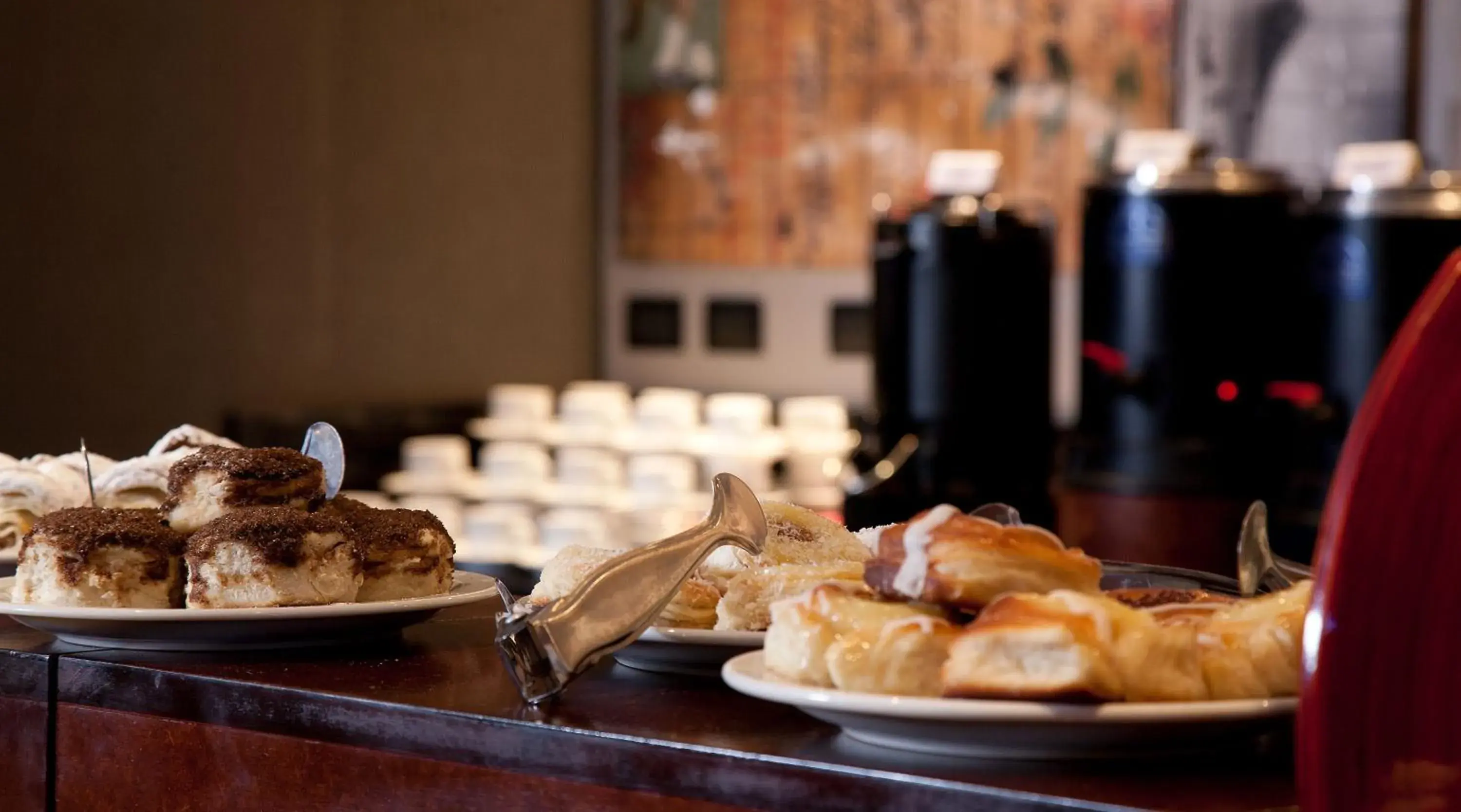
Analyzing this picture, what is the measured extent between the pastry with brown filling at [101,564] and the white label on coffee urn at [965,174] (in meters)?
2.63

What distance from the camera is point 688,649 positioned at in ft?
3.65

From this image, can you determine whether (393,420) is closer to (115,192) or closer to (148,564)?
(115,192)

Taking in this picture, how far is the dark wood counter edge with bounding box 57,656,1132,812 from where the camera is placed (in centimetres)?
84

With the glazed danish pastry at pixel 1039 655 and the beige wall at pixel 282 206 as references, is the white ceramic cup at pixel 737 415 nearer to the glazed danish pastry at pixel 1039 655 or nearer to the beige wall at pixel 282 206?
the beige wall at pixel 282 206

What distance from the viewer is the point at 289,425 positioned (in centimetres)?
448

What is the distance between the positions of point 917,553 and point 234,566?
1.83 ft

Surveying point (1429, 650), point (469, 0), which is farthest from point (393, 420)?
point (1429, 650)

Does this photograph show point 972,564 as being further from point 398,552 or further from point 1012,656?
point 398,552

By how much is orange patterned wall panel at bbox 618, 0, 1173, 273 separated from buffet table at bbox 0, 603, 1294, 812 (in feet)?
11.9

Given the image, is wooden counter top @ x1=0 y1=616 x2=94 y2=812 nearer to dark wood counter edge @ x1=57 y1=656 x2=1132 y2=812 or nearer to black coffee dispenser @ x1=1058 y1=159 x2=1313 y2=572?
dark wood counter edge @ x1=57 y1=656 x2=1132 y2=812

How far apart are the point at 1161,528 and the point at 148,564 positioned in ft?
8.10

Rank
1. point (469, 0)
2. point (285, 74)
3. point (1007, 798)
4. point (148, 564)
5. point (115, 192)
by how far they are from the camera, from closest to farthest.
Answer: point (1007, 798) → point (148, 564) → point (115, 192) → point (285, 74) → point (469, 0)

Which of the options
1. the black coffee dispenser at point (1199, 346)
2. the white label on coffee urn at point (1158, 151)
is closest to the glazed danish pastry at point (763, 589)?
the black coffee dispenser at point (1199, 346)

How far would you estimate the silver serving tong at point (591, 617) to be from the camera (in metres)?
1.01
